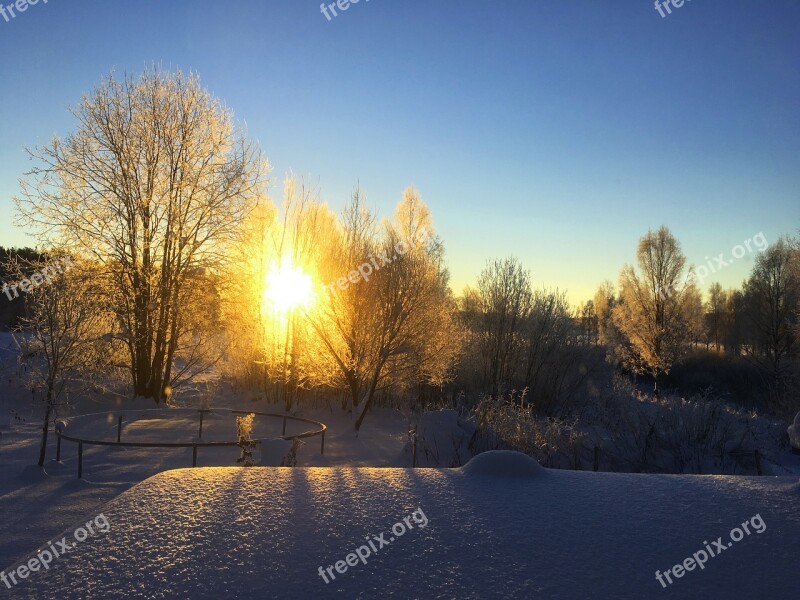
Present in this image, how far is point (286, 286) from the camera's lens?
18.7 m

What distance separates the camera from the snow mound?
14.3ft

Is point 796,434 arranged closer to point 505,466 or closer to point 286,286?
point 505,466

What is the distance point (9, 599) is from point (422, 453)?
7.68m

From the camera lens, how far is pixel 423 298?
1509cm

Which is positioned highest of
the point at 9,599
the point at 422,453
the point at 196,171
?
the point at 196,171

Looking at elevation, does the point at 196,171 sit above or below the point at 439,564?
above

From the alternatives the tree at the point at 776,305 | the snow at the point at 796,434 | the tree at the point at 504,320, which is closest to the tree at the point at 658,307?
the tree at the point at 776,305

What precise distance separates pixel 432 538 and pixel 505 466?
4.98ft

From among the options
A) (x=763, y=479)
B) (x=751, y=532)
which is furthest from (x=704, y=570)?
(x=763, y=479)

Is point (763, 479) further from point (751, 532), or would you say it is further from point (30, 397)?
point (30, 397)

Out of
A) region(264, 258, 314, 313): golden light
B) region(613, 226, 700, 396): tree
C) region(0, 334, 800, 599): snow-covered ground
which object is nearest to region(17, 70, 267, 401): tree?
region(264, 258, 314, 313): golden light

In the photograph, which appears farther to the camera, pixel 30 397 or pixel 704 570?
pixel 30 397

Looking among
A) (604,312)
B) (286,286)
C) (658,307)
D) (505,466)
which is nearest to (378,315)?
(286,286)

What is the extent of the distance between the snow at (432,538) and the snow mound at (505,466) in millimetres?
62
